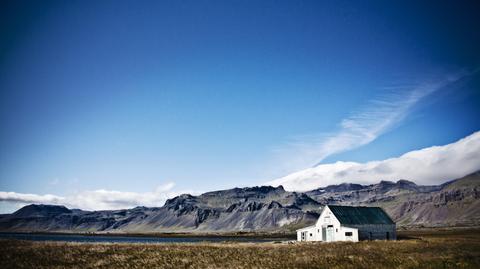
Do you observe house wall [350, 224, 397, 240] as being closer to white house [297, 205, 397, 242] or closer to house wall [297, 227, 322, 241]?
white house [297, 205, 397, 242]

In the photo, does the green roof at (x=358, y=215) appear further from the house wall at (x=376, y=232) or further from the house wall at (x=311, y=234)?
the house wall at (x=311, y=234)

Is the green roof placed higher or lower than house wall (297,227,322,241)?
higher

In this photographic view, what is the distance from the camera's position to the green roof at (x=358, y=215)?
229ft

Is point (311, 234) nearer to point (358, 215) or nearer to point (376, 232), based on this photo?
point (358, 215)

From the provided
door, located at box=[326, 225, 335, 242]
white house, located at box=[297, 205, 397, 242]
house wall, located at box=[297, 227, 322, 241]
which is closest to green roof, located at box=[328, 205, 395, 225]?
white house, located at box=[297, 205, 397, 242]

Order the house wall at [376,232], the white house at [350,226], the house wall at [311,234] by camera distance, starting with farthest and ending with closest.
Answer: the house wall at [311,234], the house wall at [376,232], the white house at [350,226]

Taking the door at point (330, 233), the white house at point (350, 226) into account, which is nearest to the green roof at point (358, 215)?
the white house at point (350, 226)

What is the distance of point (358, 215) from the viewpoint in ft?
239

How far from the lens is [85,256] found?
3316 centimetres

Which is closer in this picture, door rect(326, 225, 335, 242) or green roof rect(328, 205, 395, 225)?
door rect(326, 225, 335, 242)

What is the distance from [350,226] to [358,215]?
5.73 m

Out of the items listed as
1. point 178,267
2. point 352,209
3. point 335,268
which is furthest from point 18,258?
point 352,209

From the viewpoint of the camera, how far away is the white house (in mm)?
67562

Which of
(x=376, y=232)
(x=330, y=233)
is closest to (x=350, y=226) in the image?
(x=330, y=233)
